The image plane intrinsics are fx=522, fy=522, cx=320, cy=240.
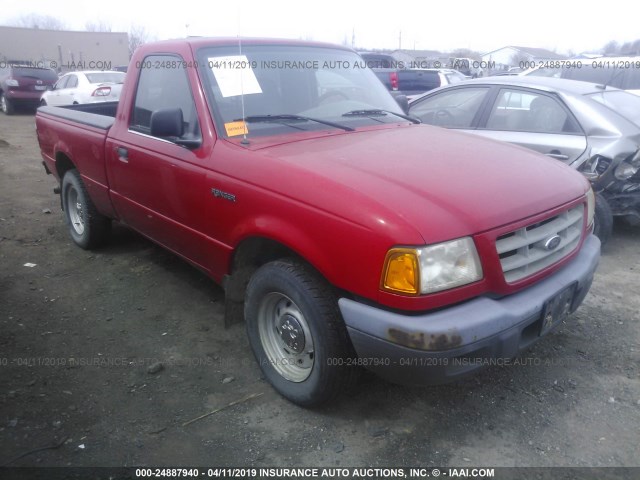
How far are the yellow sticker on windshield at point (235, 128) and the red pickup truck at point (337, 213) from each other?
0.7 inches

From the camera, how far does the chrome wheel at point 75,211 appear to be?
16.9 ft

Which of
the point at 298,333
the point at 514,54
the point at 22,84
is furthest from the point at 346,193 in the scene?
the point at 514,54

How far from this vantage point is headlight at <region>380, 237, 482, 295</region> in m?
2.17

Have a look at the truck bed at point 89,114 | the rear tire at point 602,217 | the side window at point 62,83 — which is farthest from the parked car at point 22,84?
the rear tire at point 602,217

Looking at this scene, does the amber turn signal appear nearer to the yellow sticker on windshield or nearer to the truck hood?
the truck hood

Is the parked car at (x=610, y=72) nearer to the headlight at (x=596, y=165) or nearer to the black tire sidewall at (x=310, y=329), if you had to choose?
the headlight at (x=596, y=165)

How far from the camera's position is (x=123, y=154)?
3869 mm

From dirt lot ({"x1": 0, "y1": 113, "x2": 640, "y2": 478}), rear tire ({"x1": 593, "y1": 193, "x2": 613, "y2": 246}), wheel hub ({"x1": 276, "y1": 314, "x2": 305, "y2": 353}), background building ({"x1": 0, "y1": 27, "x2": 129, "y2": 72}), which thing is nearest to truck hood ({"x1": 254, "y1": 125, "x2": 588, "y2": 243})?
wheel hub ({"x1": 276, "y1": 314, "x2": 305, "y2": 353})

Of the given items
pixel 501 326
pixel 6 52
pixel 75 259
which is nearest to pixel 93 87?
pixel 75 259

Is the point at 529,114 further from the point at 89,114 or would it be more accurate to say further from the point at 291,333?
the point at 89,114

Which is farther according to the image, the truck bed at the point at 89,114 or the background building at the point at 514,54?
the background building at the point at 514,54

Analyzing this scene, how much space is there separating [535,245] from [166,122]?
6.97 ft

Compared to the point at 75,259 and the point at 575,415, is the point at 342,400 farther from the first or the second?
the point at 75,259

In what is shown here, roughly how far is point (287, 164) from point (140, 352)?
167cm
